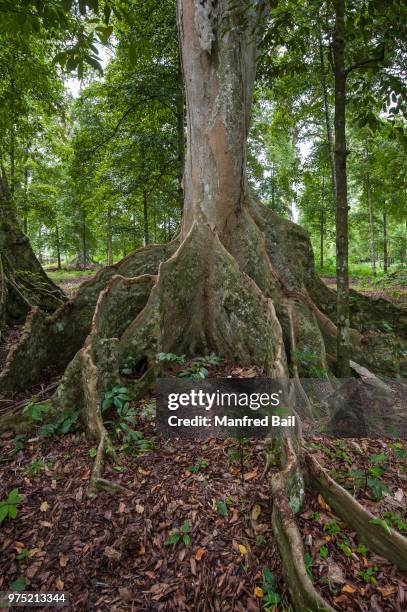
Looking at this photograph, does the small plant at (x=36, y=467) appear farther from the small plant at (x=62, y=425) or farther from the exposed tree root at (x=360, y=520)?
the exposed tree root at (x=360, y=520)

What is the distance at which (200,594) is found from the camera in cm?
226

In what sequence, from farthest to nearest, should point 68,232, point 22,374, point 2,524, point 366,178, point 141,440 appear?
point 68,232 < point 366,178 < point 22,374 < point 141,440 < point 2,524

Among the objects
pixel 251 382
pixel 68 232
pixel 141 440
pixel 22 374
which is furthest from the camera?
pixel 68 232

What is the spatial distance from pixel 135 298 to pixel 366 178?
1373 cm

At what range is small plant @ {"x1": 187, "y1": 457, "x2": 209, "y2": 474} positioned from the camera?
121 inches

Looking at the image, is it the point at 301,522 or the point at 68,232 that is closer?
the point at 301,522

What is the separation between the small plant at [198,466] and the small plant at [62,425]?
1.35m

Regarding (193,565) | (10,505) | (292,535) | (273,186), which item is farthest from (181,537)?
(273,186)

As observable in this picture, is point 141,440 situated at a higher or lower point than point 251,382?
lower

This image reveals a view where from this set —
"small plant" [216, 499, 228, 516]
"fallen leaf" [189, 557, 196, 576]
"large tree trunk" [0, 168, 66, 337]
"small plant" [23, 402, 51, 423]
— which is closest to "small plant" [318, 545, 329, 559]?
"small plant" [216, 499, 228, 516]

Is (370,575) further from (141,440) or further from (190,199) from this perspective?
(190,199)

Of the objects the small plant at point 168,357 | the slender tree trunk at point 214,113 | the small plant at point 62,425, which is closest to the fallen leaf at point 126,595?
the small plant at point 62,425

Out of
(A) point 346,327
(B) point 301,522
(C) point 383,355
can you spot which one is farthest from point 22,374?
(C) point 383,355

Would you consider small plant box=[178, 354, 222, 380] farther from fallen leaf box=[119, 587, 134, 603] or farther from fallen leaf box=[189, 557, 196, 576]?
fallen leaf box=[119, 587, 134, 603]
